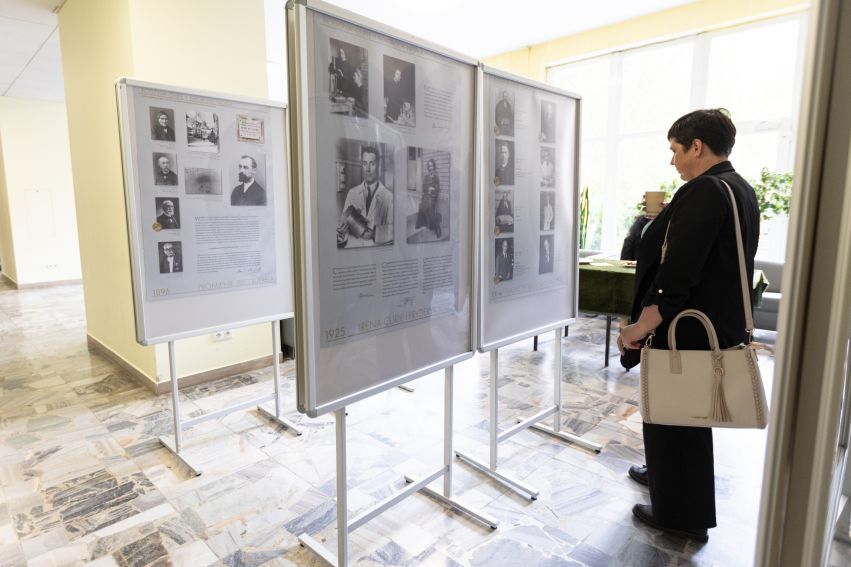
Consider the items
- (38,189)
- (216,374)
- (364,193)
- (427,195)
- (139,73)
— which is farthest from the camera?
(38,189)

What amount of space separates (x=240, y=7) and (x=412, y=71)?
118 inches

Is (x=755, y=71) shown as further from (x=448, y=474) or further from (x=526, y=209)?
(x=448, y=474)

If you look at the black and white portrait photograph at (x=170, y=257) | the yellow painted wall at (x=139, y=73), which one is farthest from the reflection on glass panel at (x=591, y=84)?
the black and white portrait photograph at (x=170, y=257)

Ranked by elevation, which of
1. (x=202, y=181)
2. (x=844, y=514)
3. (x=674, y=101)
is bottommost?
(x=844, y=514)

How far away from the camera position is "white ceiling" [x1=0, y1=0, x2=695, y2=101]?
5.25 m

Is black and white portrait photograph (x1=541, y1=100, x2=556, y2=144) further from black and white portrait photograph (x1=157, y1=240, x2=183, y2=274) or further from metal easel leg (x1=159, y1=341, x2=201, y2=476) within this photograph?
metal easel leg (x1=159, y1=341, x2=201, y2=476)

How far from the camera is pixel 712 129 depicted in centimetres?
182

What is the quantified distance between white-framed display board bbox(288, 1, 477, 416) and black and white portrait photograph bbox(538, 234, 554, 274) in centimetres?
58

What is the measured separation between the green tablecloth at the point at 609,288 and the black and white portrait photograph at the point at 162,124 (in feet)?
10.2

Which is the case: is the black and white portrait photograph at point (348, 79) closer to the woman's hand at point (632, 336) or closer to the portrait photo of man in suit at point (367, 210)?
the portrait photo of man in suit at point (367, 210)

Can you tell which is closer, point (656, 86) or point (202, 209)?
point (202, 209)

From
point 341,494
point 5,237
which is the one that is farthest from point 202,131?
point 5,237

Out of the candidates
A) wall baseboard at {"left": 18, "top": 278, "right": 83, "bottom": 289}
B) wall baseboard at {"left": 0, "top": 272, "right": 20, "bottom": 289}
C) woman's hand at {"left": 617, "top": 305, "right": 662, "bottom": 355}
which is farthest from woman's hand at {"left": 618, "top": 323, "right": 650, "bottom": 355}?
wall baseboard at {"left": 0, "top": 272, "right": 20, "bottom": 289}

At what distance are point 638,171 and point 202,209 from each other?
602 centimetres
